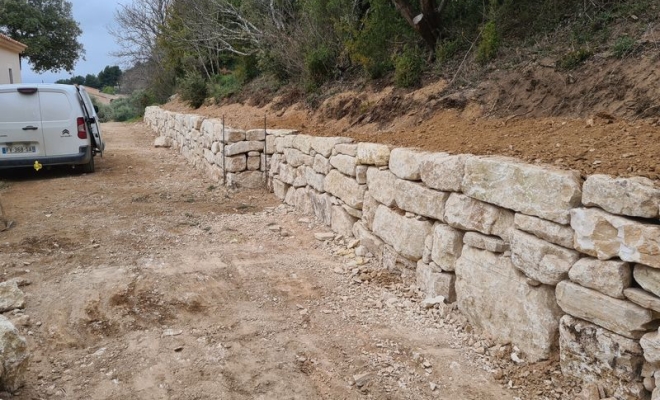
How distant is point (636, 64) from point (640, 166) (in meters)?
2.01

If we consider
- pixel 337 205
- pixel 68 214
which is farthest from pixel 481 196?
pixel 68 214

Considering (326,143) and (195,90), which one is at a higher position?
(195,90)

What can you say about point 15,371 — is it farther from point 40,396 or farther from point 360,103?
point 360,103

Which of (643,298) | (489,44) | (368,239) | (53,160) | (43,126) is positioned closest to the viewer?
(643,298)

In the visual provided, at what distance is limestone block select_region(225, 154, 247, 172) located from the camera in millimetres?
8242

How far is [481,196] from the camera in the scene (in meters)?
3.40

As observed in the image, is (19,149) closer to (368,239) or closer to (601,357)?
(368,239)

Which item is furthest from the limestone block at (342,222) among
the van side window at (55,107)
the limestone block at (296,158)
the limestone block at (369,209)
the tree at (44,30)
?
the tree at (44,30)

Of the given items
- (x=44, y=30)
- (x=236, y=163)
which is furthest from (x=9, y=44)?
(x=236, y=163)

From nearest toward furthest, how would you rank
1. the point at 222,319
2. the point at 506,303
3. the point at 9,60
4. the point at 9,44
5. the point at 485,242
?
the point at 506,303 → the point at 485,242 → the point at 222,319 → the point at 9,44 → the point at 9,60

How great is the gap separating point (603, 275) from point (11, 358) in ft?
10.4

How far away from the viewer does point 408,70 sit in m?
6.86

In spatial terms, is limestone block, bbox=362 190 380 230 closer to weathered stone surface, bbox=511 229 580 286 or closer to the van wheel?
weathered stone surface, bbox=511 229 580 286

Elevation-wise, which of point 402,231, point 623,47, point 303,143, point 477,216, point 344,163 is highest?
point 623,47
